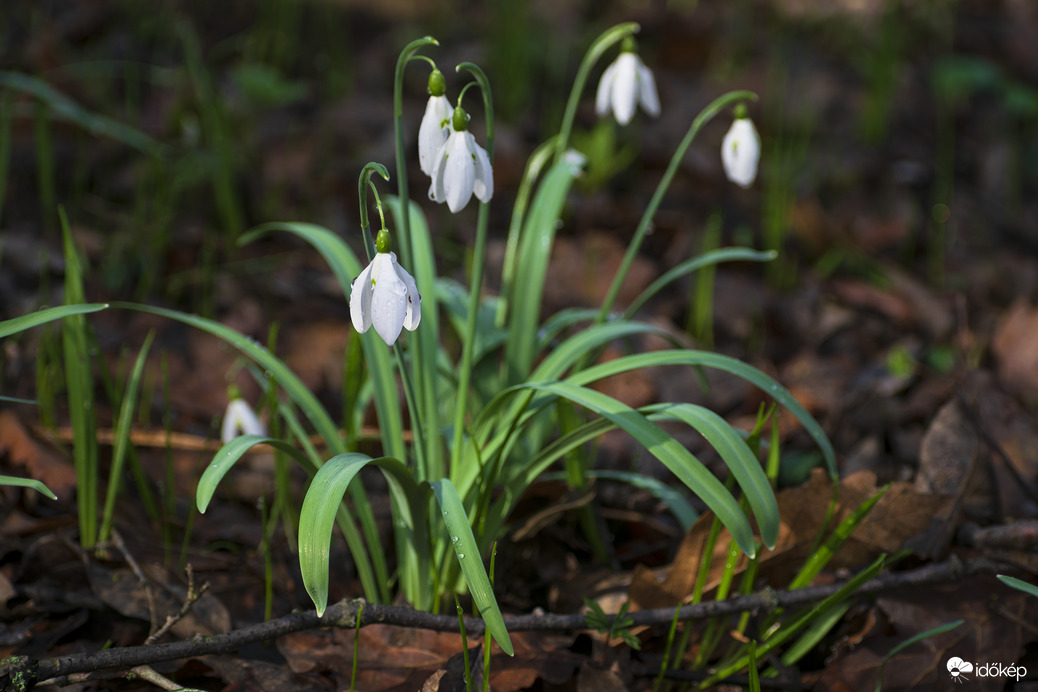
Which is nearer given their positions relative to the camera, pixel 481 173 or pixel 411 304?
pixel 411 304

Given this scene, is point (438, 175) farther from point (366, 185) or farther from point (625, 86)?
point (625, 86)

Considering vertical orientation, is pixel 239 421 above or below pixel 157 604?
above

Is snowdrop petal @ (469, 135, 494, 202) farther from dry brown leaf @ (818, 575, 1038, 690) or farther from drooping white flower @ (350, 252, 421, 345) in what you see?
dry brown leaf @ (818, 575, 1038, 690)

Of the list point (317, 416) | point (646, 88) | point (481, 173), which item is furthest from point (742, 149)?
point (317, 416)

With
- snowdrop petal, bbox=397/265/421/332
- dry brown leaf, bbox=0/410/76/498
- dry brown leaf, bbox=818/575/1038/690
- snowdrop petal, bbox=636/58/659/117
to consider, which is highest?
snowdrop petal, bbox=636/58/659/117

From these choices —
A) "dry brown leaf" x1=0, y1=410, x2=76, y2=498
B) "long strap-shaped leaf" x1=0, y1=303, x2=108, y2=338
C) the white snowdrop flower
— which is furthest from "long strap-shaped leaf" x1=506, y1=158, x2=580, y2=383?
"dry brown leaf" x1=0, y1=410, x2=76, y2=498

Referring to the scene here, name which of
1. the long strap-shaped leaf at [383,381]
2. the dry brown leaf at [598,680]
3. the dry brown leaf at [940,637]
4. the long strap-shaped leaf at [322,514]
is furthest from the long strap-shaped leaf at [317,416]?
the dry brown leaf at [940,637]

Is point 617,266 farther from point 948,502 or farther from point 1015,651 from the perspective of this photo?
point 1015,651

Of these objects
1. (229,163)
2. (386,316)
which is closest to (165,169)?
(229,163)
